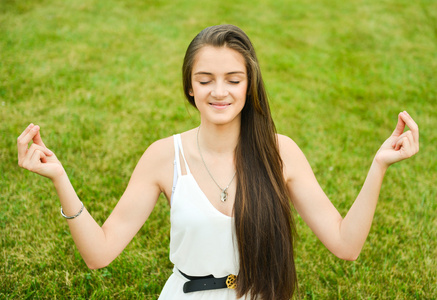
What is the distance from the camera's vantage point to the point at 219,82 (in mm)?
2049

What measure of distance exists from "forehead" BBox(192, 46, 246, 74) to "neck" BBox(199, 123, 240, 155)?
12.5 inches

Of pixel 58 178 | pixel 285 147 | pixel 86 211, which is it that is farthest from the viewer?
pixel 285 147

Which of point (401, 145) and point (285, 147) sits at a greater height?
point (401, 145)

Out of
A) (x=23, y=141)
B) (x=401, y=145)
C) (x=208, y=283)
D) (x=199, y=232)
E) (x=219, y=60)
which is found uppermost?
(x=219, y=60)

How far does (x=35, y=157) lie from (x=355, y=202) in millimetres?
1490

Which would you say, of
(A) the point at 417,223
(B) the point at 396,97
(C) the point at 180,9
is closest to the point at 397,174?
(A) the point at 417,223

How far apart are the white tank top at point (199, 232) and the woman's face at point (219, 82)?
0.34 metres

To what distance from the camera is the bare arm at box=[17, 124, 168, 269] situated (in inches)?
71.4

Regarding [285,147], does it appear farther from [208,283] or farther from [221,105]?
[208,283]

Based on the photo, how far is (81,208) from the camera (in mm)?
1956

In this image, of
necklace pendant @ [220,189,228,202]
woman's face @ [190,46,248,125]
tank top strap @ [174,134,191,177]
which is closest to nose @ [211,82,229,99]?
woman's face @ [190,46,248,125]

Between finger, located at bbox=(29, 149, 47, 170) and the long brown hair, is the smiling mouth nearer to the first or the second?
the long brown hair

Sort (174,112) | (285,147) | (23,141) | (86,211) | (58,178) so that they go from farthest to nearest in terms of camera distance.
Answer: (174,112) < (285,147) < (86,211) < (58,178) < (23,141)

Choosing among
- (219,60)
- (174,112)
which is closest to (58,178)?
(219,60)
